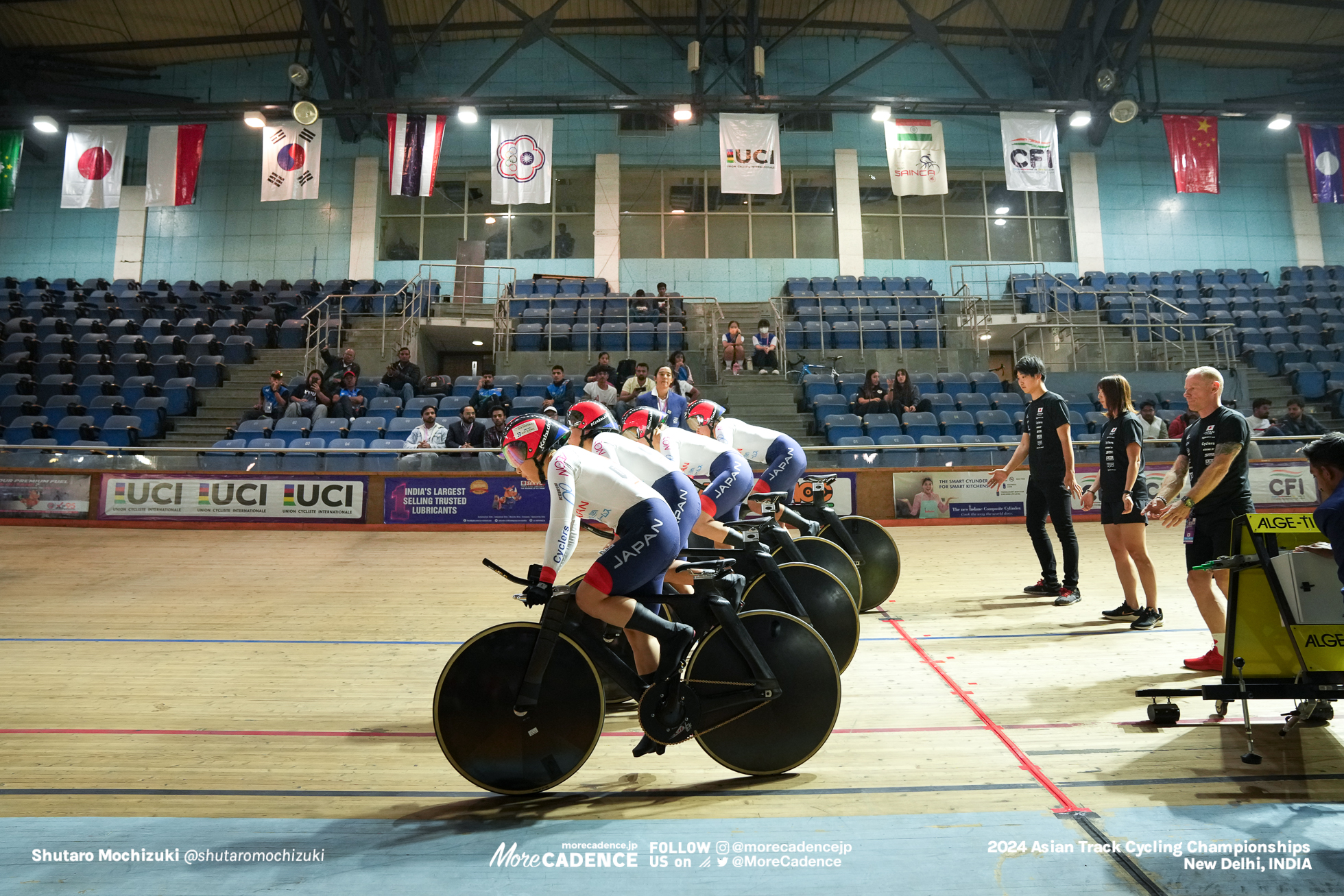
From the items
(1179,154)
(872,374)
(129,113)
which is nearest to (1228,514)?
Result: (872,374)

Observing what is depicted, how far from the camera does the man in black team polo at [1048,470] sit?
506cm

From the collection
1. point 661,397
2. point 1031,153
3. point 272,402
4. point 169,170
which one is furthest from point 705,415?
point 169,170

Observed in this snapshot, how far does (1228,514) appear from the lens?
3330 millimetres

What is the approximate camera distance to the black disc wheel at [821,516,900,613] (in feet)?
16.2

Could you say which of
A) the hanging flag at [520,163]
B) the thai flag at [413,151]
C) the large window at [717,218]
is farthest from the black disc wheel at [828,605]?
the large window at [717,218]

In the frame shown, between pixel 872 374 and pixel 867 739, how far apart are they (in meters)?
8.64

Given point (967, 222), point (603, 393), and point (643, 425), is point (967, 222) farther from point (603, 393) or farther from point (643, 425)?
point (643, 425)

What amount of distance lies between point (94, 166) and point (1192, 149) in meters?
22.1

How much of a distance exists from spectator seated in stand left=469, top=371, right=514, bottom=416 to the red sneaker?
828 cm

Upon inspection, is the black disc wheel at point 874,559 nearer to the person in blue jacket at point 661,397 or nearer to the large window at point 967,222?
the person in blue jacket at point 661,397

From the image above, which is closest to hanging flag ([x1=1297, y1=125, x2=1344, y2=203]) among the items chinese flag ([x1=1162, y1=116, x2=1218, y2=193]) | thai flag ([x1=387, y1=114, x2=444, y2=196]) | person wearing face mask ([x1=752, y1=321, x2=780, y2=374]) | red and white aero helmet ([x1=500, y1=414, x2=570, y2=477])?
chinese flag ([x1=1162, y1=116, x2=1218, y2=193])

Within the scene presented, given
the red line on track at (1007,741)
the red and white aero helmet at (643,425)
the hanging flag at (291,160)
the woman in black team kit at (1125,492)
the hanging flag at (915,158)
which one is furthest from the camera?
the hanging flag at (915,158)

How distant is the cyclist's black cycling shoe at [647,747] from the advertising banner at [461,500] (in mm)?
6741

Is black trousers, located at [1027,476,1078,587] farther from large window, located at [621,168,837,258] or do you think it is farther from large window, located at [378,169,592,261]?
large window, located at [378,169,592,261]
